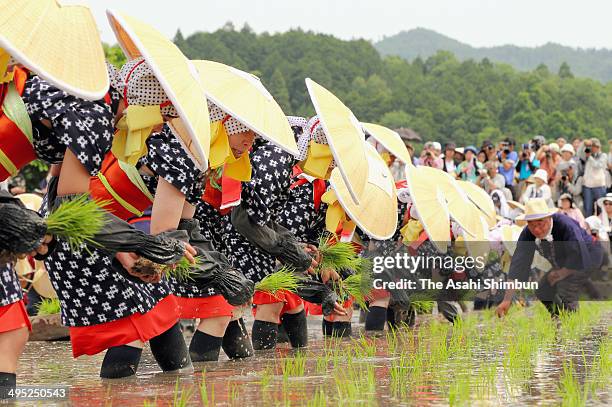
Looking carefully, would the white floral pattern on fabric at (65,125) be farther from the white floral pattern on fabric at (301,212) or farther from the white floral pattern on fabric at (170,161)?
the white floral pattern on fabric at (301,212)

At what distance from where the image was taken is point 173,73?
553 cm

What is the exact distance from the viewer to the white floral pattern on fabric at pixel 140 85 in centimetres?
579

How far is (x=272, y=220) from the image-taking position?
7.82 metres

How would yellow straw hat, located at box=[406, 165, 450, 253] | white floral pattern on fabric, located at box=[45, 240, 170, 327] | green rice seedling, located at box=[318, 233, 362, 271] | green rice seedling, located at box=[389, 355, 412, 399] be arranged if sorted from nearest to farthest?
green rice seedling, located at box=[389, 355, 412, 399] < white floral pattern on fabric, located at box=[45, 240, 170, 327] < green rice seedling, located at box=[318, 233, 362, 271] < yellow straw hat, located at box=[406, 165, 450, 253]

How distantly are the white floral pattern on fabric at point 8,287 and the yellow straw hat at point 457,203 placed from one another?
5.81 m

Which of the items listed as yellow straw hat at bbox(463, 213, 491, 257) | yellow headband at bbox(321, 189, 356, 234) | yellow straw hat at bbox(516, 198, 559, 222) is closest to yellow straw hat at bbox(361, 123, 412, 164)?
yellow straw hat at bbox(463, 213, 491, 257)

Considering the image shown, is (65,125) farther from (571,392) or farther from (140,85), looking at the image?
(571,392)

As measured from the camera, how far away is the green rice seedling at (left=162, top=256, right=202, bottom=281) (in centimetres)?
580

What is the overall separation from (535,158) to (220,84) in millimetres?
14750

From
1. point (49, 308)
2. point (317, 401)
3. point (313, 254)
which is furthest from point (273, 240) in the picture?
point (49, 308)

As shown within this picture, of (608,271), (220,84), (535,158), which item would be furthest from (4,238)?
(535,158)

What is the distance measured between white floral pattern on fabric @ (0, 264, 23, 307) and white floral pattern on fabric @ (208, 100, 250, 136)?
1.80 metres

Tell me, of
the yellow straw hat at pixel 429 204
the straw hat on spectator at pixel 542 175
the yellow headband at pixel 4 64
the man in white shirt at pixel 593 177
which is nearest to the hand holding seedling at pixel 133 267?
the yellow headband at pixel 4 64

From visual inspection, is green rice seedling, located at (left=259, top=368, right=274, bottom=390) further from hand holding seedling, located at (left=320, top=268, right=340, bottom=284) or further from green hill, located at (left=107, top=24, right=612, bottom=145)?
green hill, located at (left=107, top=24, right=612, bottom=145)
